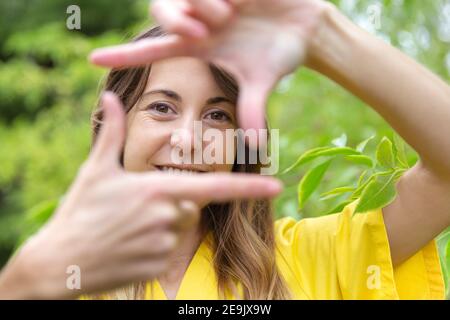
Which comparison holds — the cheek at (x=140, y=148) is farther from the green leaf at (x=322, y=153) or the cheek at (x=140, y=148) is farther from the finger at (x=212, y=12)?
the finger at (x=212, y=12)

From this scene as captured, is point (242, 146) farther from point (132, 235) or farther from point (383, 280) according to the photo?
point (132, 235)

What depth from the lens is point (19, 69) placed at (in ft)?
13.4

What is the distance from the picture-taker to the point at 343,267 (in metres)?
1.05

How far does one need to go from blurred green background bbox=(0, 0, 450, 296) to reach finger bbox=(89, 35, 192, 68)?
1.61 ft

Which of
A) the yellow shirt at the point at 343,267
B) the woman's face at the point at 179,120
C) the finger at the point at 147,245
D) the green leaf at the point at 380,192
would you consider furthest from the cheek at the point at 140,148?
the finger at the point at 147,245

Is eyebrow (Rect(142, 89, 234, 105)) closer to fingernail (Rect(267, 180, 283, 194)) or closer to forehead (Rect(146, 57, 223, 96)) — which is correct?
forehead (Rect(146, 57, 223, 96))

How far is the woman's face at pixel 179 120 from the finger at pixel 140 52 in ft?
0.92

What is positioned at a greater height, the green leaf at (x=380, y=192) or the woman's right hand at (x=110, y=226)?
the green leaf at (x=380, y=192)

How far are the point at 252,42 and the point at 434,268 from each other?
436 millimetres

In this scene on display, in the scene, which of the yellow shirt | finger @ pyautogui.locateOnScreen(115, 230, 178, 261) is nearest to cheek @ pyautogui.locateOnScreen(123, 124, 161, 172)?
the yellow shirt

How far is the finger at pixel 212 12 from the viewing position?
729 millimetres

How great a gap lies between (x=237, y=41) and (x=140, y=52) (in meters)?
0.09
